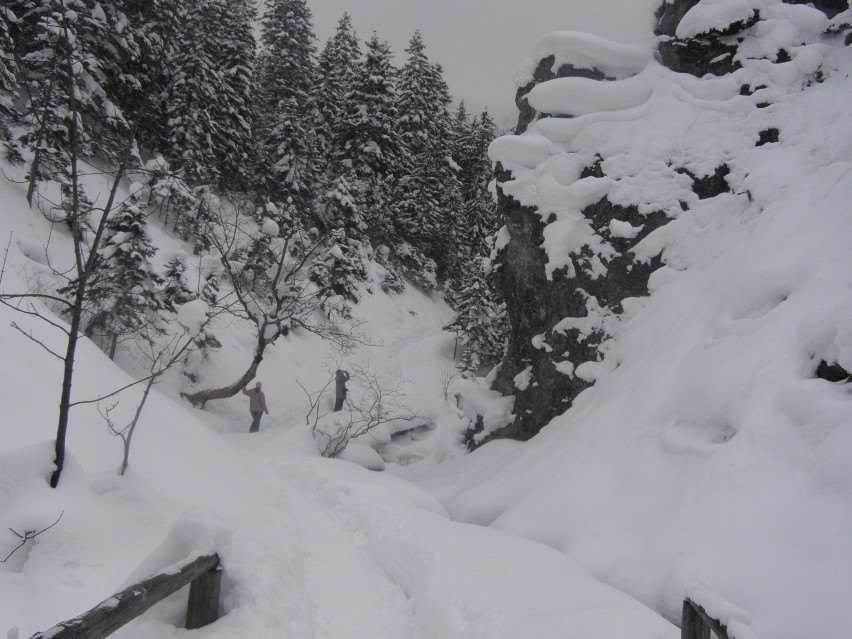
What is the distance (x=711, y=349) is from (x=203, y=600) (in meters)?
5.65

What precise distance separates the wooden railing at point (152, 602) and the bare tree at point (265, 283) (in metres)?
8.72

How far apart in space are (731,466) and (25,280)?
13.6m

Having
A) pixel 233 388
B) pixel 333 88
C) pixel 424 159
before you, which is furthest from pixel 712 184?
pixel 333 88

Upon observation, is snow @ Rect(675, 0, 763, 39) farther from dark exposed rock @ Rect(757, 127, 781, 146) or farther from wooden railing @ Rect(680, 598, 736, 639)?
wooden railing @ Rect(680, 598, 736, 639)

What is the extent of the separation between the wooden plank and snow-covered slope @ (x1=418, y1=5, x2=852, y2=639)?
2.92 metres

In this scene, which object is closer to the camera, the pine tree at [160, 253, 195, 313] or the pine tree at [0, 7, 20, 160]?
the pine tree at [0, 7, 20, 160]

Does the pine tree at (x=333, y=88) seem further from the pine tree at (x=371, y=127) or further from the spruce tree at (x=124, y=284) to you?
the spruce tree at (x=124, y=284)

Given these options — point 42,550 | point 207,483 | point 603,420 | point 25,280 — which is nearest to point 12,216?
point 25,280

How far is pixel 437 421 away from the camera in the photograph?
18.4m

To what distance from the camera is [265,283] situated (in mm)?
18250

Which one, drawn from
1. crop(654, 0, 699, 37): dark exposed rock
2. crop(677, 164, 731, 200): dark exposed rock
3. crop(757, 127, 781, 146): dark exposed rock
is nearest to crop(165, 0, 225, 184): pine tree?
crop(654, 0, 699, 37): dark exposed rock

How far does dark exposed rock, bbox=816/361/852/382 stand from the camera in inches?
151

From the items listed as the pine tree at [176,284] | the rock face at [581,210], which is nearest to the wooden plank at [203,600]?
the rock face at [581,210]

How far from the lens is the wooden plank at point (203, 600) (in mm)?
3012
